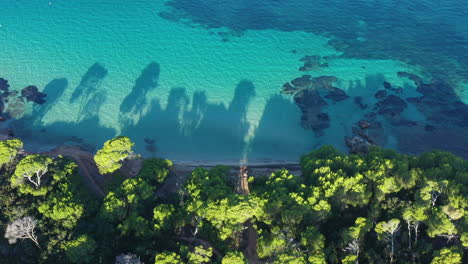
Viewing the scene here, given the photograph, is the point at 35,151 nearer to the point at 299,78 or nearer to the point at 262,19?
the point at 299,78

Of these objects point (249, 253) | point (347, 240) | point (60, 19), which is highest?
point (60, 19)

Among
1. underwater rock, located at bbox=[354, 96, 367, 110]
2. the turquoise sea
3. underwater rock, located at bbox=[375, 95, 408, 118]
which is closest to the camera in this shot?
the turquoise sea

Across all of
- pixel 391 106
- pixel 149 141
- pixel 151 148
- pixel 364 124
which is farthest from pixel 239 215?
pixel 391 106

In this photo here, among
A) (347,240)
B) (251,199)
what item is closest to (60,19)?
(251,199)

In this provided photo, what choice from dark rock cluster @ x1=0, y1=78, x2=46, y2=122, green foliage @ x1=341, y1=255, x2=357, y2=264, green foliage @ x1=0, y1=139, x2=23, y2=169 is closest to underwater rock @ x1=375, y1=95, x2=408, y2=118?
green foliage @ x1=341, y1=255, x2=357, y2=264

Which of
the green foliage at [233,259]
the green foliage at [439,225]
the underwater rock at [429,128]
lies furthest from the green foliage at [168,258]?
the underwater rock at [429,128]

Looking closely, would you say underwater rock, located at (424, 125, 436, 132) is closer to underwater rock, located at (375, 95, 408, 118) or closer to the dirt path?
underwater rock, located at (375, 95, 408, 118)
